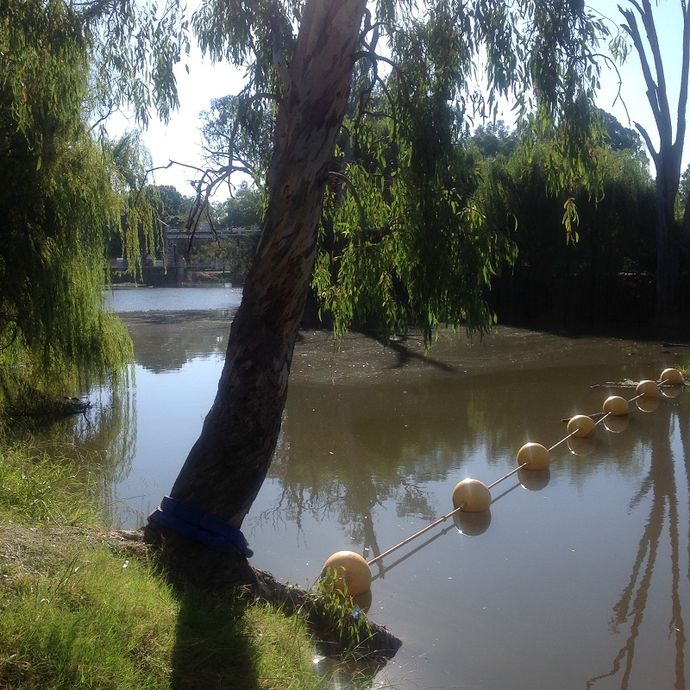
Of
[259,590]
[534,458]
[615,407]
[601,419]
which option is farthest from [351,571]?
[615,407]

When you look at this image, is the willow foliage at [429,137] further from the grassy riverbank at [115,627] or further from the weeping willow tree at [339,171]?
the grassy riverbank at [115,627]

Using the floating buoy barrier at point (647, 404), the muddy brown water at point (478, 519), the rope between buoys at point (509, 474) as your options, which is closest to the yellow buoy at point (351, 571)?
the muddy brown water at point (478, 519)

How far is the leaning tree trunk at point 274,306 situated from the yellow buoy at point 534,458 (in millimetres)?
4876

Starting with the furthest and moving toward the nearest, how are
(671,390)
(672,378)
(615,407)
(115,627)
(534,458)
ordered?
(672,378) < (671,390) < (615,407) < (534,458) < (115,627)

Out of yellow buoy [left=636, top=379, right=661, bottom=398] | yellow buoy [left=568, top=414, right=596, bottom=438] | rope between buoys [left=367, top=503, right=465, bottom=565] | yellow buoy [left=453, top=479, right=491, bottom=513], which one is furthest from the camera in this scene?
yellow buoy [left=636, top=379, right=661, bottom=398]

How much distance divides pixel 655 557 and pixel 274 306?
3.87 metres

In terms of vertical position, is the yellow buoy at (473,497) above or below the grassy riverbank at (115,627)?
below

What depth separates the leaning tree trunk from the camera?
5141 mm

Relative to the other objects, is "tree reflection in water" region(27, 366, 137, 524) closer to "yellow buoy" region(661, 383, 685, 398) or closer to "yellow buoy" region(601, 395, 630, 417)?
"yellow buoy" region(601, 395, 630, 417)

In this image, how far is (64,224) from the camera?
10531 millimetres

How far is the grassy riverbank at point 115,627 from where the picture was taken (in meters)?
3.44

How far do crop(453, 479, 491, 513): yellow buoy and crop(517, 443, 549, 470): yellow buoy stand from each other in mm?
1465

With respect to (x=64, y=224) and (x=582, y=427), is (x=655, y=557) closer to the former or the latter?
(x=582, y=427)

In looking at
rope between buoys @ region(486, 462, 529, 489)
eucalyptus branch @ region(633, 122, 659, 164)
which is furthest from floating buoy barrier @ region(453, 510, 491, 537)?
eucalyptus branch @ region(633, 122, 659, 164)
